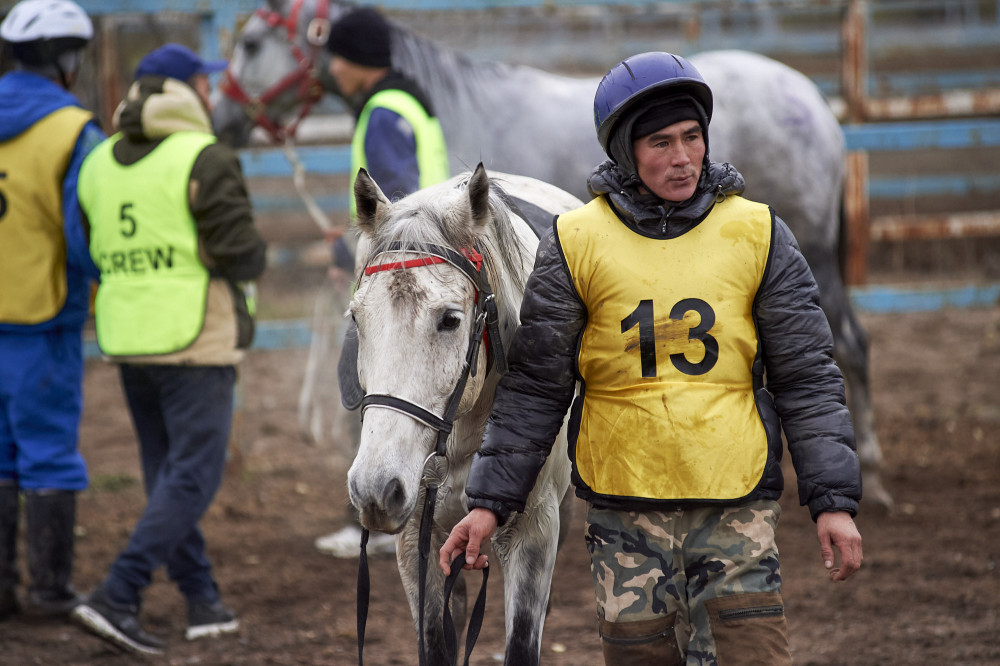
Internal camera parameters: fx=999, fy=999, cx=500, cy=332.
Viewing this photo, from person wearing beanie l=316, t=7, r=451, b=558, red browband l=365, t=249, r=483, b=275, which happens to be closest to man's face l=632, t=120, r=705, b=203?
red browband l=365, t=249, r=483, b=275

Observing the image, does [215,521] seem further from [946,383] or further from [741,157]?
[946,383]

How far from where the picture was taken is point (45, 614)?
3.82m

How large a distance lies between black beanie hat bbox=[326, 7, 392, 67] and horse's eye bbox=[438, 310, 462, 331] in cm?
258

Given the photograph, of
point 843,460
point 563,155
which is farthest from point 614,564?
point 563,155

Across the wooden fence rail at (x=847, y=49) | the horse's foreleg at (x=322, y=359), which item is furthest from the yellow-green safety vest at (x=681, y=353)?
the wooden fence rail at (x=847, y=49)

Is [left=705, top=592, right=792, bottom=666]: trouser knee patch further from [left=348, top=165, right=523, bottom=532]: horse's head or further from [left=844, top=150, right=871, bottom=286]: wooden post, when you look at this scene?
[left=844, top=150, right=871, bottom=286]: wooden post

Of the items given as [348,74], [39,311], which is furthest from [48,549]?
[348,74]

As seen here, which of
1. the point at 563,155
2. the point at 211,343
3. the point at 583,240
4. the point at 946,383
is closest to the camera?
the point at 583,240

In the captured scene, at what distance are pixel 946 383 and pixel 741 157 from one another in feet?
8.52

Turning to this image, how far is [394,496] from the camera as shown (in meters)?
1.99

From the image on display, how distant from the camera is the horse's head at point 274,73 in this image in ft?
17.5

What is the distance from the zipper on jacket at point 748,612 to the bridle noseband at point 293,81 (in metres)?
4.06

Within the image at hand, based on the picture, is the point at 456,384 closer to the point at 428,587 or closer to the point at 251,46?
the point at 428,587

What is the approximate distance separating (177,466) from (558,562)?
172 centimetres
